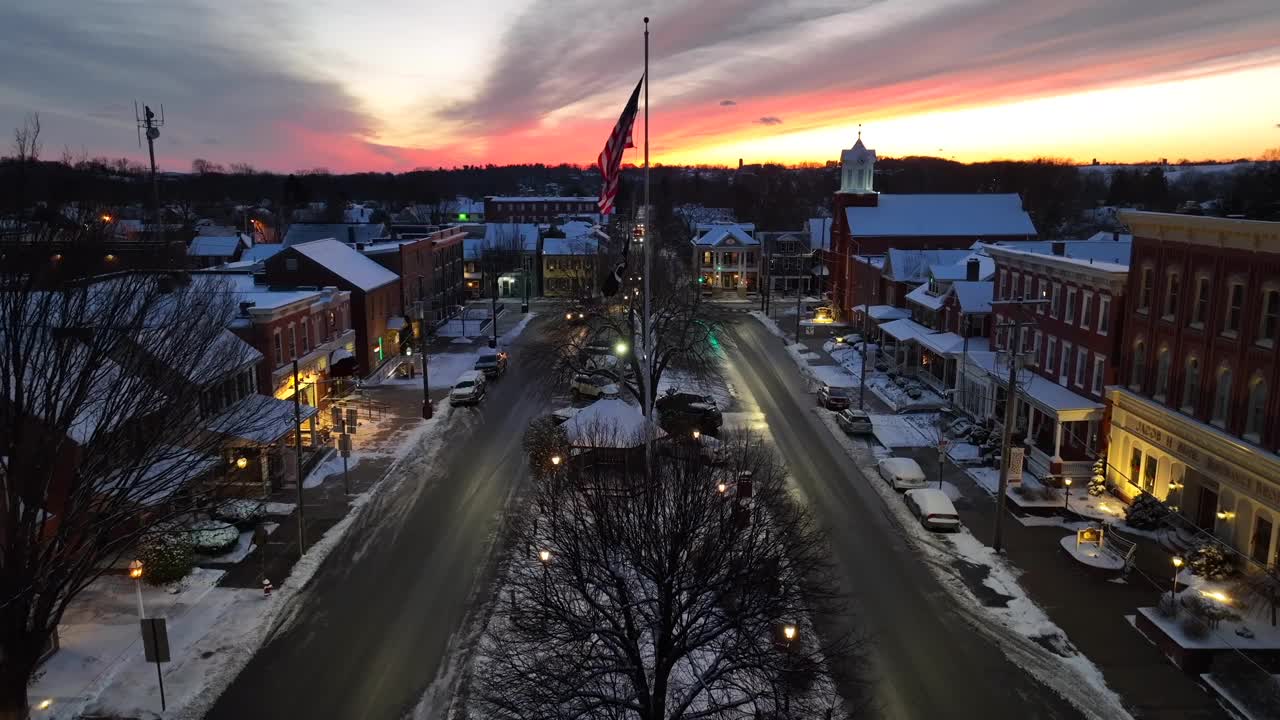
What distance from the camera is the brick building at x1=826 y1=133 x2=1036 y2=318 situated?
240 ft

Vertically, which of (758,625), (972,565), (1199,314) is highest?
(1199,314)

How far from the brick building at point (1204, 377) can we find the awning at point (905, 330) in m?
18.1

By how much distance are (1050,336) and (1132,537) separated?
38.9ft

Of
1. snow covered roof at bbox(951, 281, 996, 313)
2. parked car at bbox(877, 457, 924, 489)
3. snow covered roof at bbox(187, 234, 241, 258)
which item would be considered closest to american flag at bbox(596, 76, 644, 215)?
parked car at bbox(877, 457, 924, 489)

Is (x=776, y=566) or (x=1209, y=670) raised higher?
(x=776, y=566)

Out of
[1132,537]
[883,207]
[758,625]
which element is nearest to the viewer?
[758,625]

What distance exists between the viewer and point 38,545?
15641mm

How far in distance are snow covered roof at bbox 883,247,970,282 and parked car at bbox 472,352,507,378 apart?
28794mm

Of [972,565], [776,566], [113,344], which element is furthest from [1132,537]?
[113,344]

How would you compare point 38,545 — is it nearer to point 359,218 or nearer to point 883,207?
point 883,207

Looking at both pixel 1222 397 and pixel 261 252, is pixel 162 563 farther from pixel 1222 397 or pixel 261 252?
pixel 261 252

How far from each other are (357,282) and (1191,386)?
136 ft

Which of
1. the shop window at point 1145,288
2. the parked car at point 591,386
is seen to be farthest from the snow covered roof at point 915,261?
the shop window at point 1145,288

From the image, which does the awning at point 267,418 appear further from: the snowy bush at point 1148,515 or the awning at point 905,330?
the awning at point 905,330
